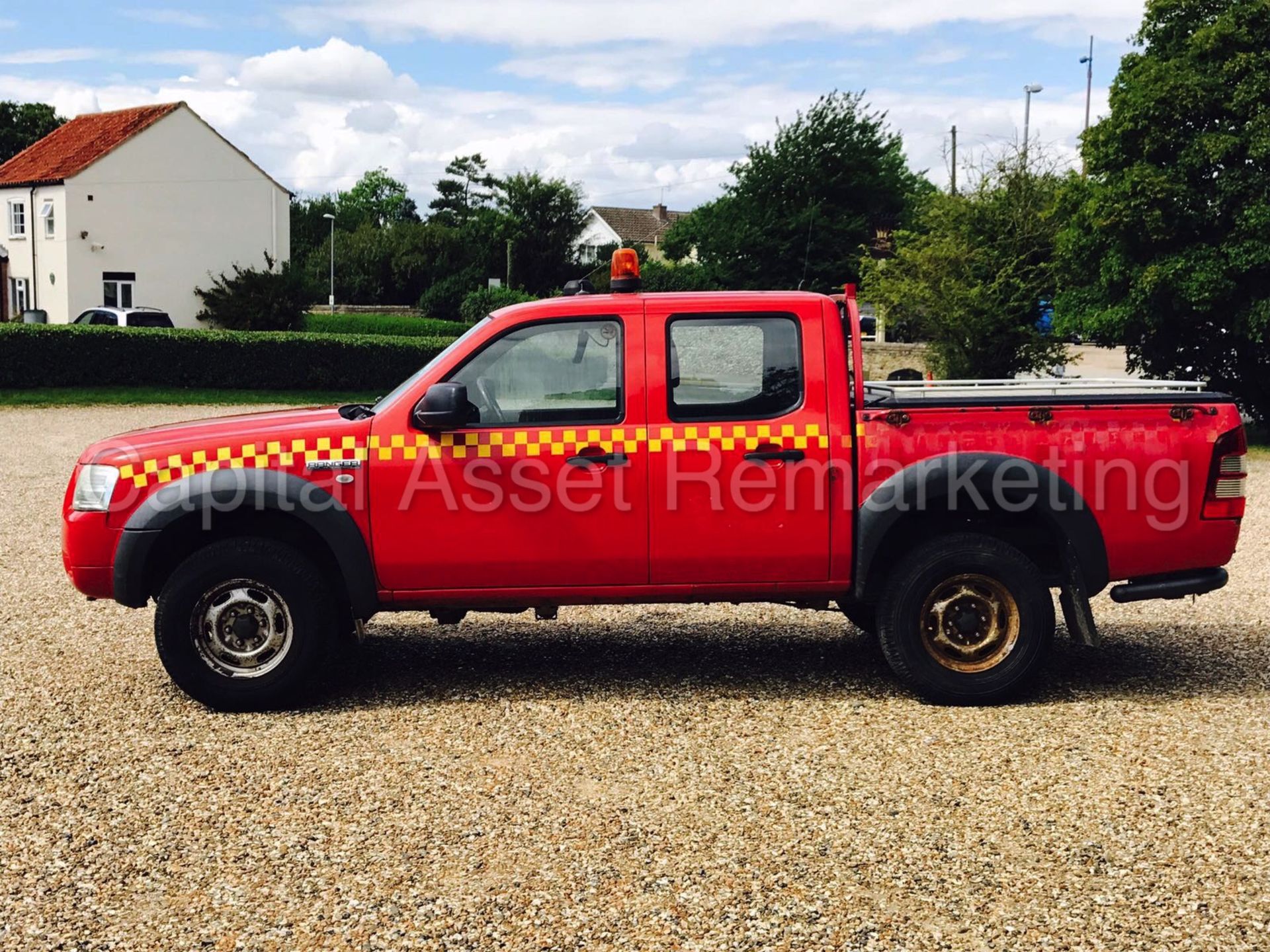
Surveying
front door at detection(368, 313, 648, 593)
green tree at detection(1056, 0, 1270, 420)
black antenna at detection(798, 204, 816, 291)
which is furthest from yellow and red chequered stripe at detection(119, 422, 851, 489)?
black antenna at detection(798, 204, 816, 291)

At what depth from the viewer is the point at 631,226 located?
304 feet

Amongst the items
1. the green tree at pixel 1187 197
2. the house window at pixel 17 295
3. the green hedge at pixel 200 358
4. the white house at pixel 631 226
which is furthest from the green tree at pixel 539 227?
the green tree at pixel 1187 197

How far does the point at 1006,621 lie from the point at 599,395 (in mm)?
2105

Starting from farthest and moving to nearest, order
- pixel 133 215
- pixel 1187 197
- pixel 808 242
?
pixel 808 242 < pixel 133 215 < pixel 1187 197

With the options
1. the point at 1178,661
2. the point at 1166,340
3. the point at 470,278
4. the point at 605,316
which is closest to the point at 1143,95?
the point at 1166,340

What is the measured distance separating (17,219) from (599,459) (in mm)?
43400

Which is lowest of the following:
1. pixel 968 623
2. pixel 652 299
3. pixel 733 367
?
pixel 968 623

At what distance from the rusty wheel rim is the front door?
134cm

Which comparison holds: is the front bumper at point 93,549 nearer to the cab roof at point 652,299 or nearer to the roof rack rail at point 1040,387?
the cab roof at point 652,299

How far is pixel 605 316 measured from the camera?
5.97m

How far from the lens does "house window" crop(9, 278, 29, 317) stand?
4398 centimetres

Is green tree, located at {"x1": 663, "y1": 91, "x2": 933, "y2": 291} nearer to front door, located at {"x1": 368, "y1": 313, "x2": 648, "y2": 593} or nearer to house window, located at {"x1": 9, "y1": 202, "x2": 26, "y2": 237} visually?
house window, located at {"x1": 9, "y1": 202, "x2": 26, "y2": 237}

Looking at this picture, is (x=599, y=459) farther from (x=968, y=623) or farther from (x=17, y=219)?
(x=17, y=219)

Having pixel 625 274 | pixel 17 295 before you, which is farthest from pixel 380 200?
pixel 625 274
